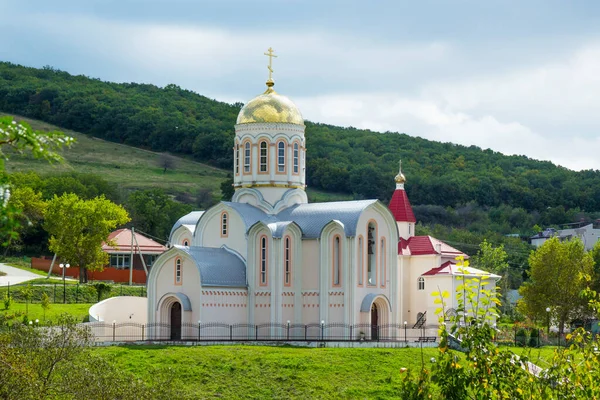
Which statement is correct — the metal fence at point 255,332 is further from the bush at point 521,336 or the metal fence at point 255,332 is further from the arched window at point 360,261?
the bush at point 521,336

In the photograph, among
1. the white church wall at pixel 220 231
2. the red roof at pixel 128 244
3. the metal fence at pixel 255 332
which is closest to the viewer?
the metal fence at pixel 255 332

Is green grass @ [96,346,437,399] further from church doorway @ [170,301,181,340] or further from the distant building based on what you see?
the distant building

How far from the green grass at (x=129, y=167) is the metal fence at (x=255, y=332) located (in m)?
42.7

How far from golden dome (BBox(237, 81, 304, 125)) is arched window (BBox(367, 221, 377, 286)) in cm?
490

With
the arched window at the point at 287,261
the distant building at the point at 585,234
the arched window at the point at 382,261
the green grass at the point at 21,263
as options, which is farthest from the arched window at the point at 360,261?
the distant building at the point at 585,234

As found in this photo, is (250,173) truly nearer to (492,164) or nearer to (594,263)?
(594,263)

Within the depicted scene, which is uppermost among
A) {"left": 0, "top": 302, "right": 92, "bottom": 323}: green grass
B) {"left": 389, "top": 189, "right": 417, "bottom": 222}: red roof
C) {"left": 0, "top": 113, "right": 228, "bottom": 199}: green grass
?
{"left": 0, "top": 113, "right": 228, "bottom": 199}: green grass

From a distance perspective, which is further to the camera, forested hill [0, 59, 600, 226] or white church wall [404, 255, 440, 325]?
forested hill [0, 59, 600, 226]

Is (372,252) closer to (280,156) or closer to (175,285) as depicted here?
(280,156)

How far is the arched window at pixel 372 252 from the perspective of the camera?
130ft

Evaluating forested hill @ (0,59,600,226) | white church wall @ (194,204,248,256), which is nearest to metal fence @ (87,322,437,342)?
white church wall @ (194,204,248,256)

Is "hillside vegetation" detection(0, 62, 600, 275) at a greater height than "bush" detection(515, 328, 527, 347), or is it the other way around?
"hillside vegetation" detection(0, 62, 600, 275)

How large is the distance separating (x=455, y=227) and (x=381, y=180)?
22.3ft

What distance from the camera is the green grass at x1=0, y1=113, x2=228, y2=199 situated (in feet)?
275
